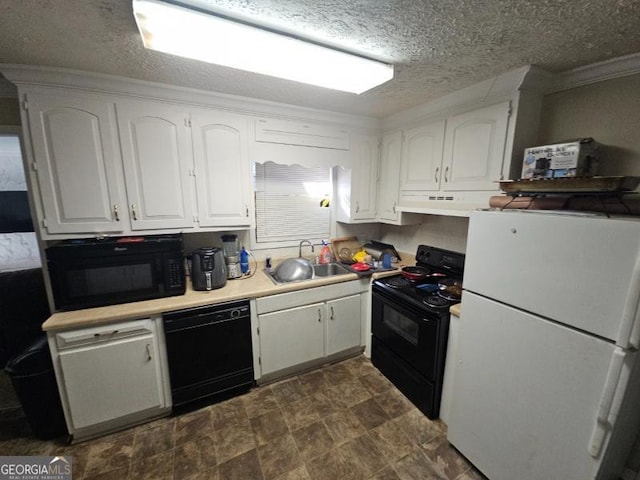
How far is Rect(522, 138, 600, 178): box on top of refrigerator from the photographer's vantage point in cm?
135

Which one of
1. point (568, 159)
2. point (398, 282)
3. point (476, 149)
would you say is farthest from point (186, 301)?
point (568, 159)

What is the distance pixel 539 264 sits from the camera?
44.8 inches

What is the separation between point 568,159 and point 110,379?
2.97 m

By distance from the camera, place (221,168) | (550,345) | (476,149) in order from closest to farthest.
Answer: (550,345) → (476,149) → (221,168)

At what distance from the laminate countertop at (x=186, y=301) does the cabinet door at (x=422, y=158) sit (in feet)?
2.88

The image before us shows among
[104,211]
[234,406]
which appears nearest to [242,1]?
[104,211]

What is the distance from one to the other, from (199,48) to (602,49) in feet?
6.48

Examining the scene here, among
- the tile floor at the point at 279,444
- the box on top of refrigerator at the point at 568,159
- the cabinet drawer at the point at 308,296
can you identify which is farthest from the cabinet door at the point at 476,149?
the tile floor at the point at 279,444

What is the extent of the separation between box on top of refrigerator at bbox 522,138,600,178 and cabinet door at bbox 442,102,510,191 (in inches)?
8.9

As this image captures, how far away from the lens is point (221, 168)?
6.65 ft

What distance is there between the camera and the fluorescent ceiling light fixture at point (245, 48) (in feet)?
3.43

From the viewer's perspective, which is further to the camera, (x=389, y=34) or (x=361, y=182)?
(x=361, y=182)

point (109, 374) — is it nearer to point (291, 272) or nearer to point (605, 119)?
point (291, 272)

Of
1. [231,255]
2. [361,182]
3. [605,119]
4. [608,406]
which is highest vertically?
[605,119]
